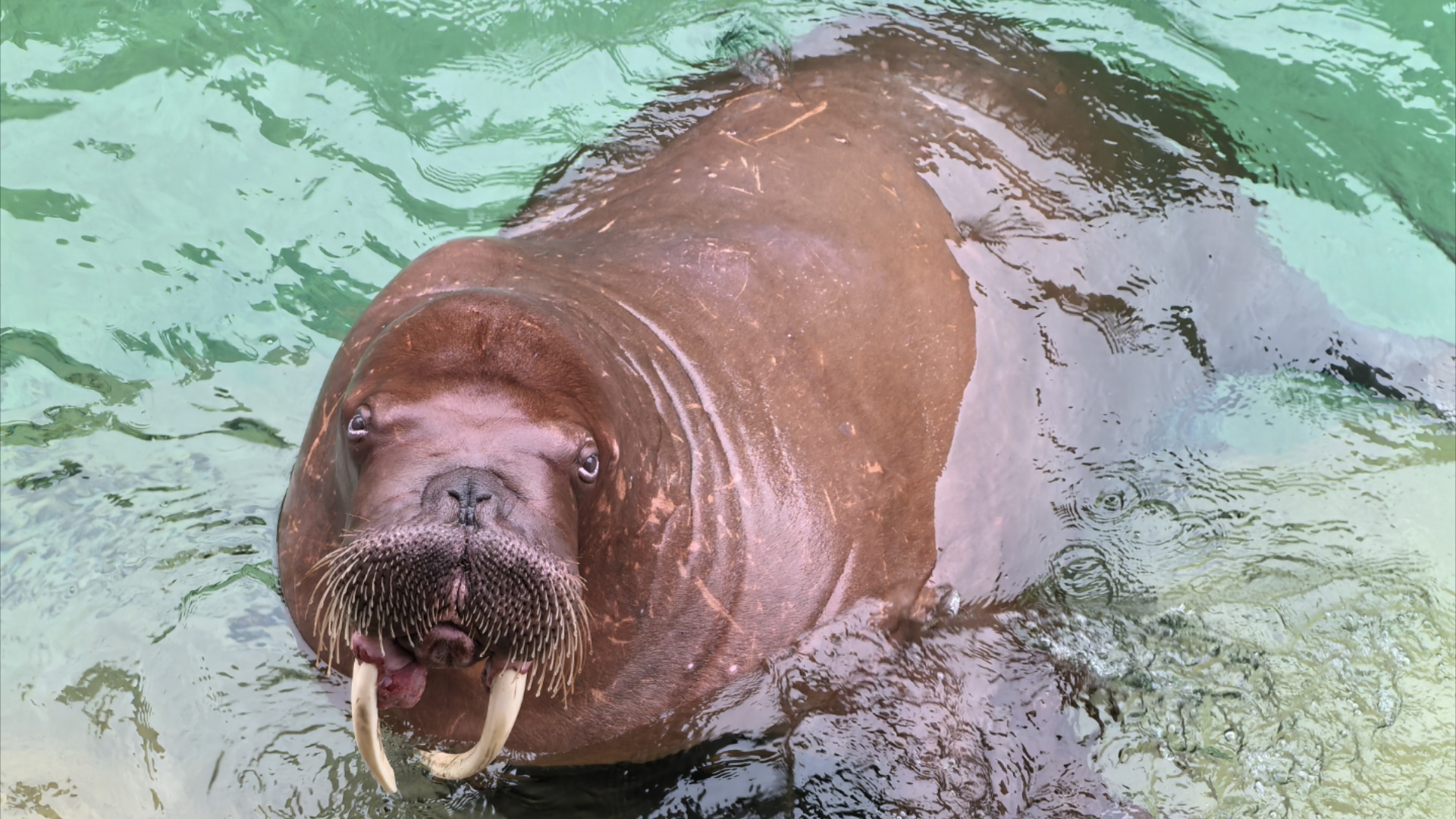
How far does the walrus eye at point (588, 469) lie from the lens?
4070 millimetres

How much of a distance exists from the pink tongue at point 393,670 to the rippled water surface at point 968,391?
86 centimetres

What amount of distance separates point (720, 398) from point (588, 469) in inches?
47.5

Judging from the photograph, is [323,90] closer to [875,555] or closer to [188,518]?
[188,518]

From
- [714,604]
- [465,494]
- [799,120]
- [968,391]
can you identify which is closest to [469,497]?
[465,494]

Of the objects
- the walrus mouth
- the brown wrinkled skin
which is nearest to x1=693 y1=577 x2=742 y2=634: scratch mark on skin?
the brown wrinkled skin

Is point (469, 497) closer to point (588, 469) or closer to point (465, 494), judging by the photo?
point (465, 494)

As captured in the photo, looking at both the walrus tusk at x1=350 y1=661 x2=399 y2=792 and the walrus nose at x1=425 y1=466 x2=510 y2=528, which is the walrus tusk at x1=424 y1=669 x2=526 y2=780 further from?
the walrus nose at x1=425 y1=466 x2=510 y2=528

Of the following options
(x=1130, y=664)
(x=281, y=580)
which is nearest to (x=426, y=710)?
(x=281, y=580)

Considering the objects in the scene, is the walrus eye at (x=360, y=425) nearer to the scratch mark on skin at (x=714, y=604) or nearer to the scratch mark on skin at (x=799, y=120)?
the scratch mark on skin at (x=714, y=604)

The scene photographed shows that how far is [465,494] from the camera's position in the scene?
146 inches

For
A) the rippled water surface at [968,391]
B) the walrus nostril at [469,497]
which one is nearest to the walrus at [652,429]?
the walrus nostril at [469,497]

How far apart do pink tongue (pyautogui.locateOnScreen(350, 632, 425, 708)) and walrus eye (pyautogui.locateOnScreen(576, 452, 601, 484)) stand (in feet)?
2.59

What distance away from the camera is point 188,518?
5980 mm

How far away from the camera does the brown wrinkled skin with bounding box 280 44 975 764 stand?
4.65 metres
